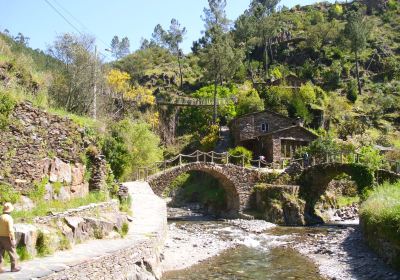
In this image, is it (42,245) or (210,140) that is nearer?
(42,245)

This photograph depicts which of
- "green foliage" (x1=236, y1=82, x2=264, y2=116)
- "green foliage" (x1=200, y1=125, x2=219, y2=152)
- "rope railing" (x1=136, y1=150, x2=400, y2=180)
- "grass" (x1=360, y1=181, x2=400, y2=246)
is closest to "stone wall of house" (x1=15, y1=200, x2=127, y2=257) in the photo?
"grass" (x1=360, y1=181, x2=400, y2=246)

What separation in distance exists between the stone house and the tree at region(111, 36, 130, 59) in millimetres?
61559

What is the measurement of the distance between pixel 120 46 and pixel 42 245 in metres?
99.5

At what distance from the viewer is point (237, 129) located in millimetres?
50000

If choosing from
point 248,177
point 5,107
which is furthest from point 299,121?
point 5,107

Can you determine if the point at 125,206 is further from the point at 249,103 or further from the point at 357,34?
the point at 357,34

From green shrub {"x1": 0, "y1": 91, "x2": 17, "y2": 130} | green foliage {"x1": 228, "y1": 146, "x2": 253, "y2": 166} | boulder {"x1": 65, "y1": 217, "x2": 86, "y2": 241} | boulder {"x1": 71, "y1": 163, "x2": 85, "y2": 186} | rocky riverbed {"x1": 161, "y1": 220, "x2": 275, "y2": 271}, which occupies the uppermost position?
green foliage {"x1": 228, "y1": 146, "x2": 253, "y2": 166}

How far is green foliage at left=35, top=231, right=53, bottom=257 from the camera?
38.9 ft

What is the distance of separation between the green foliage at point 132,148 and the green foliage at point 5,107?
34.2 feet

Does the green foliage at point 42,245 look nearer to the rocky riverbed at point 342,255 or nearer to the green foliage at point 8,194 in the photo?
the green foliage at point 8,194

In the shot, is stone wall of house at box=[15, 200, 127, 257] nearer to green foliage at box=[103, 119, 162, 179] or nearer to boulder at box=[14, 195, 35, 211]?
boulder at box=[14, 195, 35, 211]

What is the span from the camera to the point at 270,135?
46.2m

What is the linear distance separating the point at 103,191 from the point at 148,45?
3757 inches

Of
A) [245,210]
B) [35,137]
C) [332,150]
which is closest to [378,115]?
[332,150]
